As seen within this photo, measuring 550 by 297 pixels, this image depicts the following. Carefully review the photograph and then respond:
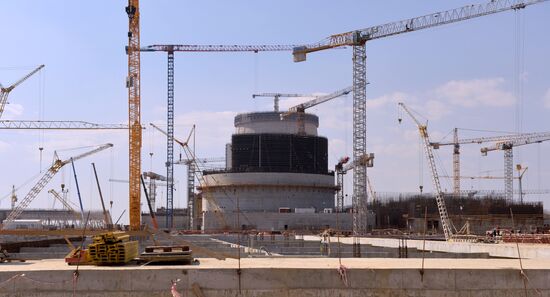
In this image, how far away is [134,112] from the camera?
259 feet

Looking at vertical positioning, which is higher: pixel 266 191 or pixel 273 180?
pixel 273 180

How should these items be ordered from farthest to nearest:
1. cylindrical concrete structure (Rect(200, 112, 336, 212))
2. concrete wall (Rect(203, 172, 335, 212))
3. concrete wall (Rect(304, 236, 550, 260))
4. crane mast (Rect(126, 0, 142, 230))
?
cylindrical concrete structure (Rect(200, 112, 336, 212)) → concrete wall (Rect(203, 172, 335, 212)) → crane mast (Rect(126, 0, 142, 230)) → concrete wall (Rect(304, 236, 550, 260))

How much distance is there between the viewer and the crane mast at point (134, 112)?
78.8 meters

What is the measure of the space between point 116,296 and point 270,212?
9457 cm

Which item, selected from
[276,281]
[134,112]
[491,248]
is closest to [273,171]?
[134,112]

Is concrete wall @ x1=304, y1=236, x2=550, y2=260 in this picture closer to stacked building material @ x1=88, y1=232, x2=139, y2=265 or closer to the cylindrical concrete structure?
stacked building material @ x1=88, y1=232, x2=139, y2=265

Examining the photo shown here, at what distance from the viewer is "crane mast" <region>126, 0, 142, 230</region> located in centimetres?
7881

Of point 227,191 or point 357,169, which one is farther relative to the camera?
point 227,191

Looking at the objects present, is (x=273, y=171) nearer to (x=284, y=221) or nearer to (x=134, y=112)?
(x=284, y=221)

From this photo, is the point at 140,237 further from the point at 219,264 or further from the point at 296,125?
the point at 296,125

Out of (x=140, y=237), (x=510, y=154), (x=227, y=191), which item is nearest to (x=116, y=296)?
(x=140, y=237)

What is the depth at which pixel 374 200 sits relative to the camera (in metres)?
141

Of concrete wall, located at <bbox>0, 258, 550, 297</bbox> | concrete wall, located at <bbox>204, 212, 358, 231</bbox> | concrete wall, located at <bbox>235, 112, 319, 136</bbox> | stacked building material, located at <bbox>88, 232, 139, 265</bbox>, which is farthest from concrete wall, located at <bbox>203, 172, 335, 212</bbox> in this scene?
concrete wall, located at <bbox>0, 258, 550, 297</bbox>

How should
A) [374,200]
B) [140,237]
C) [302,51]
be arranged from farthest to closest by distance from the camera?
[374,200] → [302,51] → [140,237]
